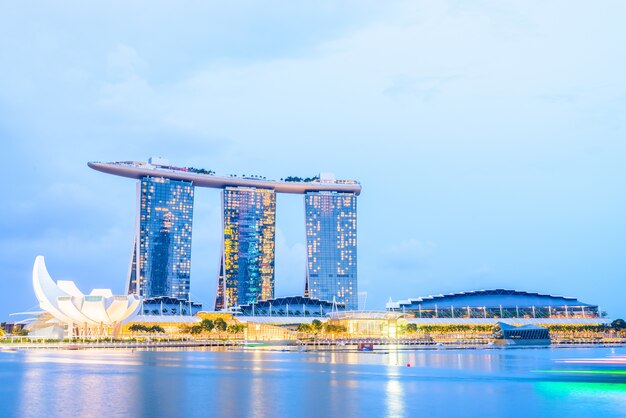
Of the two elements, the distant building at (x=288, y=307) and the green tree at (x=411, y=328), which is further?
the distant building at (x=288, y=307)

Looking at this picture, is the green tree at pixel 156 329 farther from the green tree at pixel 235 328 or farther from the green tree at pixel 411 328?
the green tree at pixel 411 328

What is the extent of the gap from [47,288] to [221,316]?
161ft

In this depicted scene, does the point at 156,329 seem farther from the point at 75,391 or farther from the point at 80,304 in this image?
the point at 75,391

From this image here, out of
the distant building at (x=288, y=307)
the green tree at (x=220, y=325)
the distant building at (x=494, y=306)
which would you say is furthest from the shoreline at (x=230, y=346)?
the distant building at (x=288, y=307)

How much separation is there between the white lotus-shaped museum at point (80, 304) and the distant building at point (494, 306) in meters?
70.7

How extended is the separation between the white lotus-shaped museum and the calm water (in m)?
65.3

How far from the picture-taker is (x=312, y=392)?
42594 mm

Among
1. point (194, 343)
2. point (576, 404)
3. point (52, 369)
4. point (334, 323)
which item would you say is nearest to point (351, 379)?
point (576, 404)

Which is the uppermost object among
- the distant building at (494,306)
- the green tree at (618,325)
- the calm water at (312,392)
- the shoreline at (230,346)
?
the distant building at (494,306)

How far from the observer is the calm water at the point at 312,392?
34.5m

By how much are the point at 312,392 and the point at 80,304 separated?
94.5 metres

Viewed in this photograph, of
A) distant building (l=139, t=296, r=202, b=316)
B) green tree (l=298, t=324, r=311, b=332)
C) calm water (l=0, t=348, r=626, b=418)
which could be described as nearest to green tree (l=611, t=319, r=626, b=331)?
green tree (l=298, t=324, r=311, b=332)

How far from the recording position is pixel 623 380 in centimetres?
5228

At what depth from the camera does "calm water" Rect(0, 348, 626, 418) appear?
34500 mm
